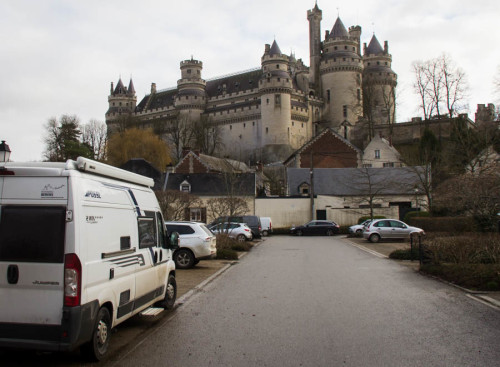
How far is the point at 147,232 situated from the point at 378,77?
99612 mm

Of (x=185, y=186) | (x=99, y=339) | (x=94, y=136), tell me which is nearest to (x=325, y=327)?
(x=99, y=339)

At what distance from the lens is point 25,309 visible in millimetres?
5754

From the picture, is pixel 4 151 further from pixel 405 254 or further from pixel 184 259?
pixel 405 254

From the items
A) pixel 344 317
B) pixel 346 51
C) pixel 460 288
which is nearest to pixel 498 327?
pixel 344 317

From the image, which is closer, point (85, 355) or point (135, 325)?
point (85, 355)

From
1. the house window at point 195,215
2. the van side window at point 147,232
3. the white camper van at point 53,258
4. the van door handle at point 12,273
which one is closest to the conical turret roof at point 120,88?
the house window at point 195,215

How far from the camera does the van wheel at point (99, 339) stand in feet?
20.2

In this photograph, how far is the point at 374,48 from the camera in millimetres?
105250

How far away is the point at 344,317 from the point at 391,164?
5951 centimetres

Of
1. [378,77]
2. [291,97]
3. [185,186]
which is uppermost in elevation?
[378,77]

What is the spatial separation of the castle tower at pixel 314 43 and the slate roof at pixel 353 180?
55929 millimetres

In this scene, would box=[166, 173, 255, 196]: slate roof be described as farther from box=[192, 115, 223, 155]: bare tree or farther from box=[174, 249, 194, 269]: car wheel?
box=[192, 115, 223, 155]: bare tree

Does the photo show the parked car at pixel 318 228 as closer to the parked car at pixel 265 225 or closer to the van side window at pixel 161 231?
Result: the parked car at pixel 265 225

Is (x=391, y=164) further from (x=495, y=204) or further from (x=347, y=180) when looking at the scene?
(x=495, y=204)
